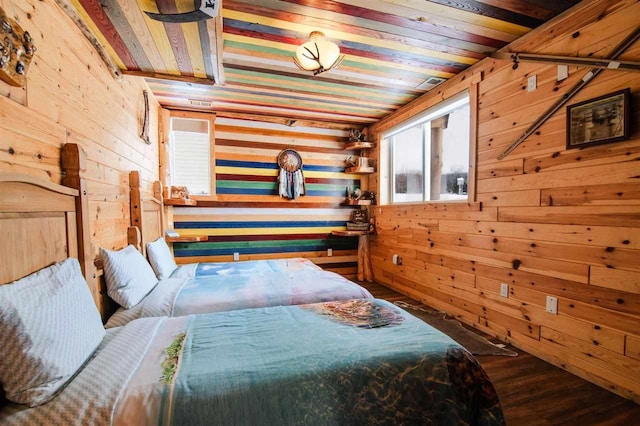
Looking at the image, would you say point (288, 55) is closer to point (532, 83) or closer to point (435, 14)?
point (435, 14)

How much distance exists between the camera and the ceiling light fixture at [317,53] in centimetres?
209

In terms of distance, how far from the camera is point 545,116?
2023 mm

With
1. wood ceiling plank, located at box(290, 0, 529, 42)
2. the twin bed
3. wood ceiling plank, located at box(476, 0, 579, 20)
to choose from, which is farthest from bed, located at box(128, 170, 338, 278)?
wood ceiling plank, located at box(476, 0, 579, 20)

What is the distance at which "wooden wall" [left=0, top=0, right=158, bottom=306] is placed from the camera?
3.99 ft

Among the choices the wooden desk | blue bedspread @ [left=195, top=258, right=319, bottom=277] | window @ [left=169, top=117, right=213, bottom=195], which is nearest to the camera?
blue bedspread @ [left=195, top=258, right=319, bottom=277]

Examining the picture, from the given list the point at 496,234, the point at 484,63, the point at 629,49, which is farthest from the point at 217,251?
the point at 629,49

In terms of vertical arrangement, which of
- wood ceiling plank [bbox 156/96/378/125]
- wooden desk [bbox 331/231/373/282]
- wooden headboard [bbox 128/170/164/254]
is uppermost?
wood ceiling plank [bbox 156/96/378/125]

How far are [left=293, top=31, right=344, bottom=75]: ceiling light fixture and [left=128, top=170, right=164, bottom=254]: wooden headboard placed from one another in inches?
69.2

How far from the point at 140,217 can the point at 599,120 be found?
3.52 m

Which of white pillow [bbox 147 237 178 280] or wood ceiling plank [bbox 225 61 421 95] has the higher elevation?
wood ceiling plank [bbox 225 61 421 95]

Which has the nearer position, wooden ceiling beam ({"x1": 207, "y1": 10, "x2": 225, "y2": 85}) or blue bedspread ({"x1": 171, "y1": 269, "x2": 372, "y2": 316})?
wooden ceiling beam ({"x1": 207, "y1": 10, "x2": 225, "y2": 85})

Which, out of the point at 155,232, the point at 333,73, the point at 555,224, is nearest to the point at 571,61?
the point at 555,224

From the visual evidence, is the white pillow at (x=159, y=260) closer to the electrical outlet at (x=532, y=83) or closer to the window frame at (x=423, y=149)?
the window frame at (x=423, y=149)

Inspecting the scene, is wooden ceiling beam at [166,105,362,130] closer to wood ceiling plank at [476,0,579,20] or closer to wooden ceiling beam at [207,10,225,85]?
wooden ceiling beam at [207,10,225,85]
